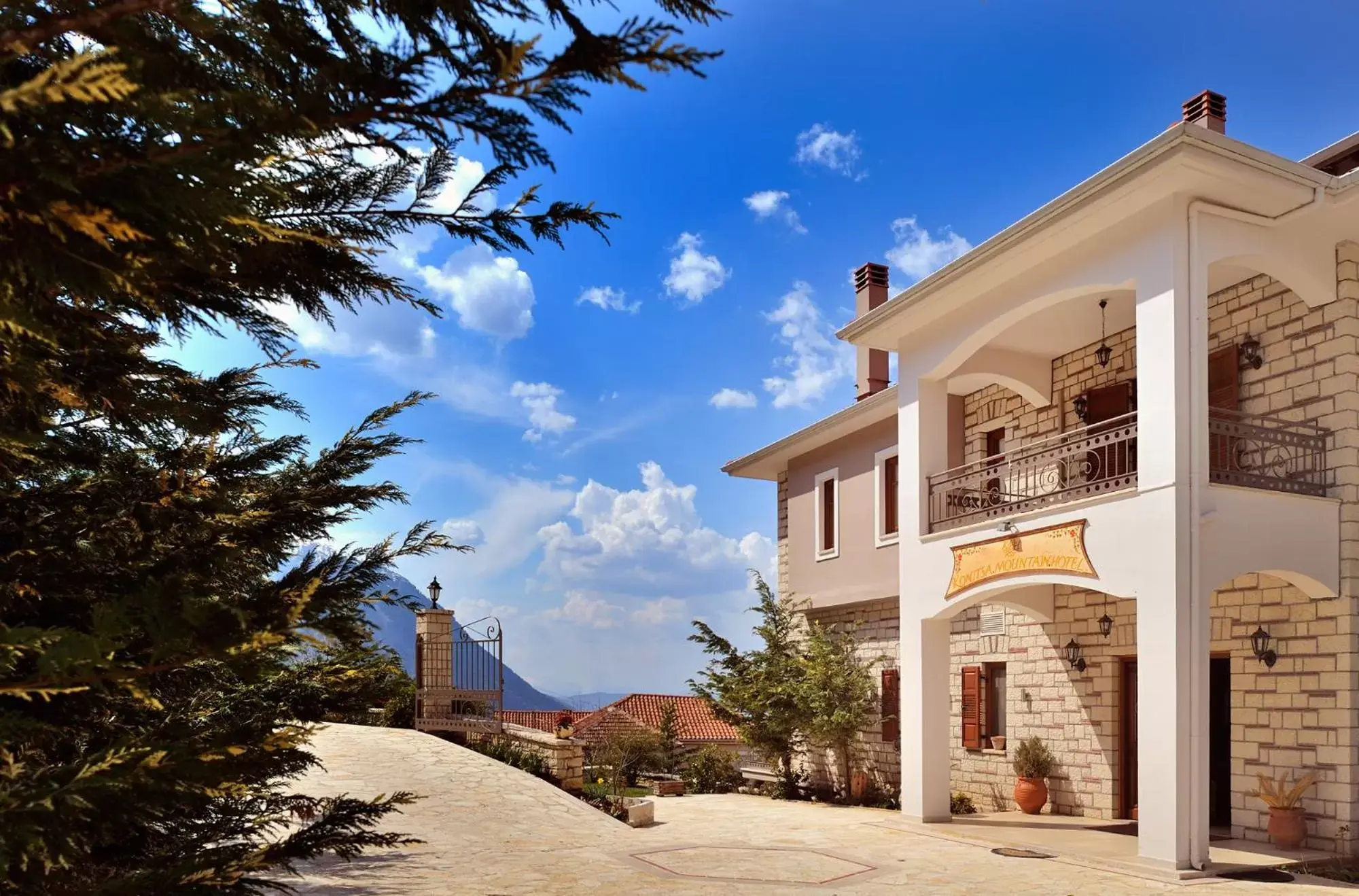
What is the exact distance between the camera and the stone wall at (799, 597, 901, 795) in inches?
663

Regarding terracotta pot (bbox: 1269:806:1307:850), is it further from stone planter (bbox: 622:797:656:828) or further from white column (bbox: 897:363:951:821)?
stone planter (bbox: 622:797:656:828)

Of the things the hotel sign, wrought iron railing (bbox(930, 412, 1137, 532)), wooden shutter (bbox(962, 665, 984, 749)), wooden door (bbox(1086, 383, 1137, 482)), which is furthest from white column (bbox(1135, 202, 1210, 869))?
wooden shutter (bbox(962, 665, 984, 749))

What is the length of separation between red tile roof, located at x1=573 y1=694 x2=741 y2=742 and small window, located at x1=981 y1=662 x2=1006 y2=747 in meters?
18.6

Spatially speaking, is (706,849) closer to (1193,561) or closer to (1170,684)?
(1170,684)

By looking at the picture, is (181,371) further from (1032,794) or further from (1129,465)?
(1032,794)

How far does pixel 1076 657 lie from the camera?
13789 mm

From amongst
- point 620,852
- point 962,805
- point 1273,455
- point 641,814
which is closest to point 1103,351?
point 1273,455

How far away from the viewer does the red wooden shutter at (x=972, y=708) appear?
50.6ft

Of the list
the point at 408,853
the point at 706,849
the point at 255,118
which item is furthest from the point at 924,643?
the point at 255,118

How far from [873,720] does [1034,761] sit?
3501 millimetres

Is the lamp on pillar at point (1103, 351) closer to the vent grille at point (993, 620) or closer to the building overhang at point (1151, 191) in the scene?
the building overhang at point (1151, 191)

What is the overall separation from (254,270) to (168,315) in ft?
1.83

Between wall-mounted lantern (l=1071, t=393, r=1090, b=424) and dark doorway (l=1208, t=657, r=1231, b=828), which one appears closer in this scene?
dark doorway (l=1208, t=657, r=1231, b=828)

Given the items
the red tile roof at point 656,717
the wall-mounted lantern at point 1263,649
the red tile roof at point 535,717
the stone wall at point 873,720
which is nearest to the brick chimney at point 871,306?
the stone wall at point 873,720
